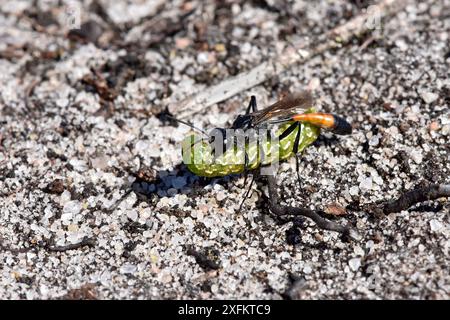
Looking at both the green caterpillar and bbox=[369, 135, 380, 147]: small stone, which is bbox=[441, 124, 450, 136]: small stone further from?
the green caterpillar

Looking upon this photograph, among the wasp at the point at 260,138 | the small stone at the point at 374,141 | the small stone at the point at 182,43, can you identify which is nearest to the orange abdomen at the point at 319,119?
the wasp at the point at 260,138

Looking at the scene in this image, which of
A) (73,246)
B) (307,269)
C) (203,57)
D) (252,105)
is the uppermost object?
(203,57)

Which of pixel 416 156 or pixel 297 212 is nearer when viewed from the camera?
pixel 297 212

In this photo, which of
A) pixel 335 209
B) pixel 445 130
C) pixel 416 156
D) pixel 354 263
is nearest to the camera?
pixel 354 263

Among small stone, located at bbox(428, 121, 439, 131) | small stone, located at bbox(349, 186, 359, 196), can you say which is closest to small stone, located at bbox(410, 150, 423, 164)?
small stone, located at bbox(428, 121, 439, 131)

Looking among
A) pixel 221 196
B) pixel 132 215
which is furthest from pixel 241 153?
pixel 132 215

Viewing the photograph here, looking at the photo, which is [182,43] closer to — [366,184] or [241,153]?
[241,153]

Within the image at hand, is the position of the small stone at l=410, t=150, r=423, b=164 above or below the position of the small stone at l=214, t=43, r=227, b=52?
below
